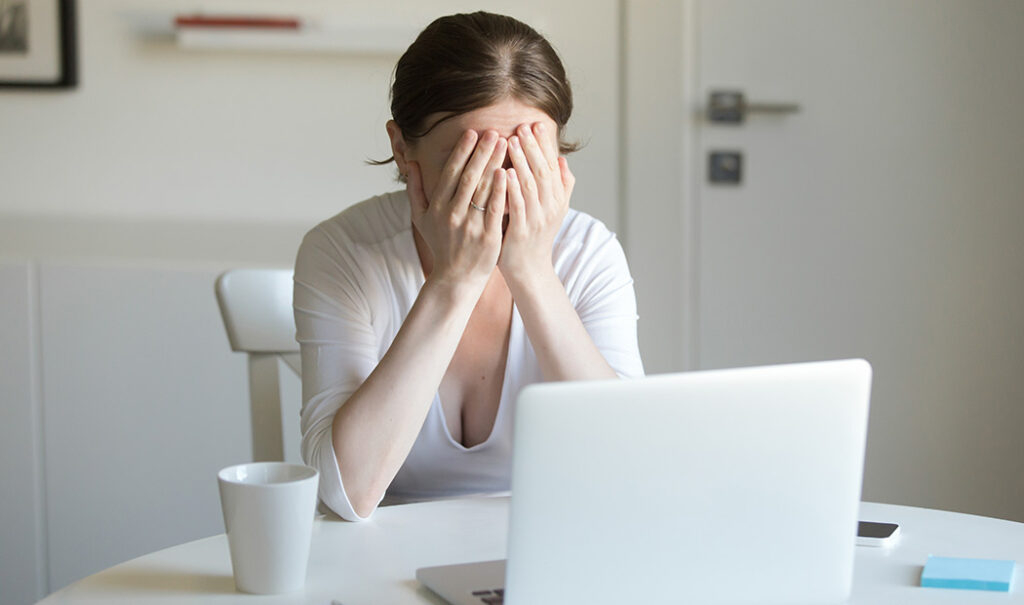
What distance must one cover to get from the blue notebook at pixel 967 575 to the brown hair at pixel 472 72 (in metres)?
0.66

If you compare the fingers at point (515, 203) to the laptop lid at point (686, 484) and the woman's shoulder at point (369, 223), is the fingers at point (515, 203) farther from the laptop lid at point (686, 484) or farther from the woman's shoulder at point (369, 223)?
the laptop lid at point (686, 484)

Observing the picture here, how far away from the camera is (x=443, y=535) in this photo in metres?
0.93

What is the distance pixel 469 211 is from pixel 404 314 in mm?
178

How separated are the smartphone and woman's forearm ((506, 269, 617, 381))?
366mm

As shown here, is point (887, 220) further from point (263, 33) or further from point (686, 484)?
point (686, 484)

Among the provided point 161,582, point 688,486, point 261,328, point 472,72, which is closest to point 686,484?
point 688,486

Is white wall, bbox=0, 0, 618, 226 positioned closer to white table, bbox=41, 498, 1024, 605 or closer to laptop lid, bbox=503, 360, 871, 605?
white table, bbox=41, 498, 1024, 605

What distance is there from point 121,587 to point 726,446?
444 millimetres

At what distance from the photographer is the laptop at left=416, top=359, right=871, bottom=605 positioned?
25.9 inches

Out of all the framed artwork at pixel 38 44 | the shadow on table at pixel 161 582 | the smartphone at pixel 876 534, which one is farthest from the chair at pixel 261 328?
the framed artwork at pixel 38 44

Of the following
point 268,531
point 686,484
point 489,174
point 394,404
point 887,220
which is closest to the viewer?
point 686,484

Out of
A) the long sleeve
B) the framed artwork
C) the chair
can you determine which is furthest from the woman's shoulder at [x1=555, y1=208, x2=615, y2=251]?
the framed artwork

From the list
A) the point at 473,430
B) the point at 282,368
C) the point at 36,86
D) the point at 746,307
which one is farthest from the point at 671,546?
the point at 36,86

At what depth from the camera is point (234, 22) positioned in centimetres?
235
